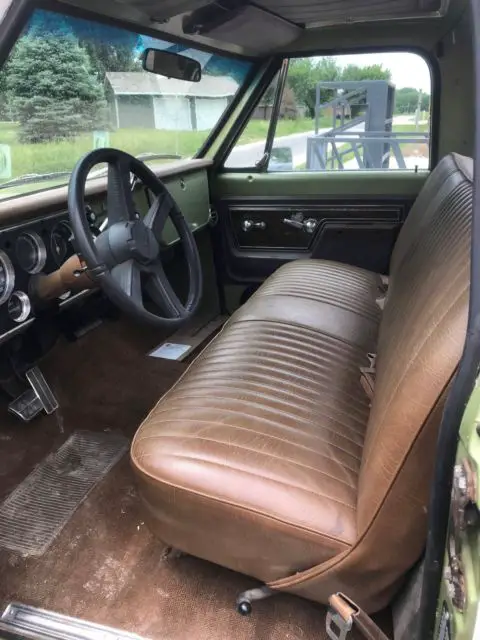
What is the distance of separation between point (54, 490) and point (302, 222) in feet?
5.97

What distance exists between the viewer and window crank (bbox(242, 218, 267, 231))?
10.0 feet

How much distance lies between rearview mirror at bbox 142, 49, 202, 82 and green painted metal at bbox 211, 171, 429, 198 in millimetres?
628

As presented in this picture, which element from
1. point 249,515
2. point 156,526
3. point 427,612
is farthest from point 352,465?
point 156,526

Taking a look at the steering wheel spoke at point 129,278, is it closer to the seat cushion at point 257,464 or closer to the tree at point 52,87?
the seat cushion at point 257,464

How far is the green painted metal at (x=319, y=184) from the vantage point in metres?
2.79

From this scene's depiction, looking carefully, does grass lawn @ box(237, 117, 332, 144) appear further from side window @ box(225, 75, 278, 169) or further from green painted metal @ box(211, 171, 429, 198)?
green painted metal @ box(211, 171, 429, 198)

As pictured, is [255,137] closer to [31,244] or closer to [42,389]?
[31,244]

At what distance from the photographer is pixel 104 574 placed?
1553 millimetres

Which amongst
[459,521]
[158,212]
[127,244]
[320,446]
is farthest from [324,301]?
[459,521]

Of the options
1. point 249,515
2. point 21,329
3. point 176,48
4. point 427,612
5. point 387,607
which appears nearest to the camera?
point 427,612

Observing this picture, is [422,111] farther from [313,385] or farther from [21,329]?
[21,329]

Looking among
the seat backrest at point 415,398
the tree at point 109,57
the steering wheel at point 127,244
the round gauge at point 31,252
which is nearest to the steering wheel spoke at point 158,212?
the steering wheel at point 127,244

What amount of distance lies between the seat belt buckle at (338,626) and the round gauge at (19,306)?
1.27m

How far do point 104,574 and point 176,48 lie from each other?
6.70 feet
